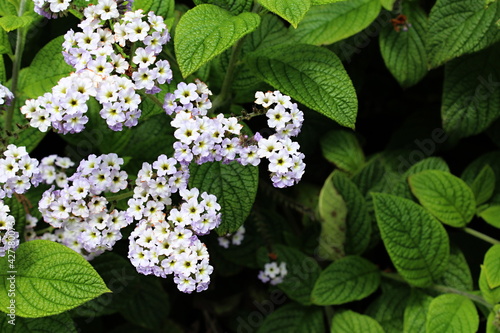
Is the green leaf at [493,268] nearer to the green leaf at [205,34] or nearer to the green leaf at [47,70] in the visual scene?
the green leaf at [205,34]

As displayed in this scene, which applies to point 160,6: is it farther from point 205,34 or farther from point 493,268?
point 493,268

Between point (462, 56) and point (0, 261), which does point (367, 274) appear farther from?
point (0, 261)

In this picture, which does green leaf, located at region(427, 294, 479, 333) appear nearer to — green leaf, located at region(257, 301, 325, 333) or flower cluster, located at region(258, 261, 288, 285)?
green leaf, located at region(257, 301, 325, 333)

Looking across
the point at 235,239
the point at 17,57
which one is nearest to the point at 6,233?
the point at 17,57

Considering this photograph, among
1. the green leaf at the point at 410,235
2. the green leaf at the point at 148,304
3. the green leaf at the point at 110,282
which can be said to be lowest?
the green leaf at the point at 148,304

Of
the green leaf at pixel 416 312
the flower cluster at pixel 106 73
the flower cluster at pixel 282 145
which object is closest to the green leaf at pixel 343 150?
the green leaf at pixel 416 312

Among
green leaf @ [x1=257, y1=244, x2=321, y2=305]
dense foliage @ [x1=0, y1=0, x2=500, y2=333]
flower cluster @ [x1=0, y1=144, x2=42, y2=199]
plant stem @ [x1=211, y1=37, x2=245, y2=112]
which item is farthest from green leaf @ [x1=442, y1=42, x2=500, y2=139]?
flower cluster @ [x1=0, y1=144, x2=42, y2=199]
